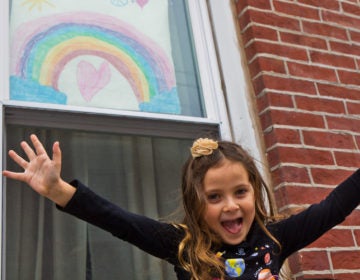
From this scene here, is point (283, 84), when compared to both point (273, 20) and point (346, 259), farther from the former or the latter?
point (346, 259)

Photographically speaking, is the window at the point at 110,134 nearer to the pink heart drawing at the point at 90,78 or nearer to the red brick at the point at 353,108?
the pink heart drawing at the point at 90,78

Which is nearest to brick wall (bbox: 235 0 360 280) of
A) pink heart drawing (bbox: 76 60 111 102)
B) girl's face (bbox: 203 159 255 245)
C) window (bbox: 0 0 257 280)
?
window (bbox: 0 0 257 280)

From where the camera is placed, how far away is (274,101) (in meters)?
2.67

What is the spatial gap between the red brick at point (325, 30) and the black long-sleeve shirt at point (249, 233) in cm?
136

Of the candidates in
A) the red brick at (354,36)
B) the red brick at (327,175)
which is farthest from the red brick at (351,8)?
the red brick at (327,175)

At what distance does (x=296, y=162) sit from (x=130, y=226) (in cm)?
113

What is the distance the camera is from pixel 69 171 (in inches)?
95.4

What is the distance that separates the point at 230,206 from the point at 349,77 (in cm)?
155

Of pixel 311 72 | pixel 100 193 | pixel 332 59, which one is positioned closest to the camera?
pixel 100 193

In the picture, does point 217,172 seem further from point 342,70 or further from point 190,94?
point 342,70

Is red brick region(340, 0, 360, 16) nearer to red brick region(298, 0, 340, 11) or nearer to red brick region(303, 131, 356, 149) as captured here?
red brick region(298, 0, 340, 11)

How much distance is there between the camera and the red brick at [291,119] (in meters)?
2.62

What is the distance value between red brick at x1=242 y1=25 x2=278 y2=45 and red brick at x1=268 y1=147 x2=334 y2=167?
64 cm

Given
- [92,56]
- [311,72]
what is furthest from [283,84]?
[92,56]
